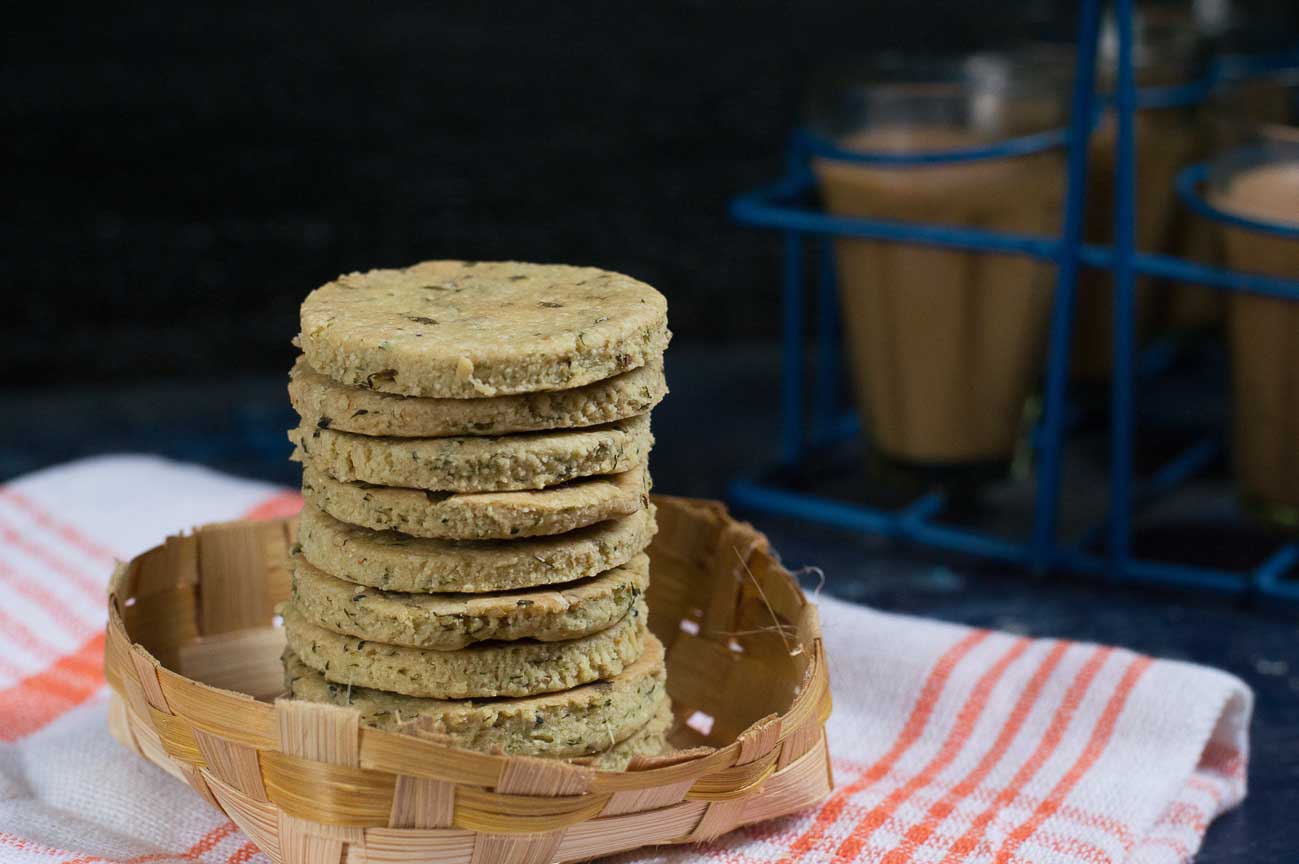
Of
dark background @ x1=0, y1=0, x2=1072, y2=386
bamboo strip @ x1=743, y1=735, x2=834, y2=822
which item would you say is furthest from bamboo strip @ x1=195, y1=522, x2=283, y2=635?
dark background @ x1=0, y1=0, x2=1072, y2=386

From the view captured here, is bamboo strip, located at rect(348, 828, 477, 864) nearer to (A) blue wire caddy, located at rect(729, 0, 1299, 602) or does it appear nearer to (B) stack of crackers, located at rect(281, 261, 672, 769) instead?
(B) stack of crackers, located at rect(281, 261, 672, 769)

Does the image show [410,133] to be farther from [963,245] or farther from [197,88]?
[963,245]

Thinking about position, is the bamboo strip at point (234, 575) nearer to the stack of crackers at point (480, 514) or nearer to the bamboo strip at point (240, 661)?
the bamboo strip at point (240, 661)

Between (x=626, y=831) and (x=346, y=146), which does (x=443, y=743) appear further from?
(x=346, y=146)

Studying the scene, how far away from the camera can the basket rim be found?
66 centimetres

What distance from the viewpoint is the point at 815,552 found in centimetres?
134

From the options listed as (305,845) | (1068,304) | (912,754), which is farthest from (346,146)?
(305,845)

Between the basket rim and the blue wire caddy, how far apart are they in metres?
0.52

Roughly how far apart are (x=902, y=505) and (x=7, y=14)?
1.00 m

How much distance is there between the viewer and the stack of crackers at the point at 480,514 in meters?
0.69

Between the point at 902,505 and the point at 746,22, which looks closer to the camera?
the point at 902,505

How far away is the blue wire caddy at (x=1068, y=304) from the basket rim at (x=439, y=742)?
52cm

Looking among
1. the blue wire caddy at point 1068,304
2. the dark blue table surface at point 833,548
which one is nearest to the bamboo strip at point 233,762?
the dark blue table surface at point 833,548

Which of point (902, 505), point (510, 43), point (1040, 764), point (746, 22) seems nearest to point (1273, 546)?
point (902, 505)
